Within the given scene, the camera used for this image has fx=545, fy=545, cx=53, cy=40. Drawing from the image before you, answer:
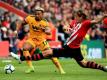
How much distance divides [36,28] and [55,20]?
1480cm

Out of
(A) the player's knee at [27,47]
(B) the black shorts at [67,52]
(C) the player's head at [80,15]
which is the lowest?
(B) the black shorts at [67,52]

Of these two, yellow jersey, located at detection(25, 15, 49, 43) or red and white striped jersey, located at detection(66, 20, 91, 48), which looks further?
yellow jersey, located at detection(25, 15, 49, 43)

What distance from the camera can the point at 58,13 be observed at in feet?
108

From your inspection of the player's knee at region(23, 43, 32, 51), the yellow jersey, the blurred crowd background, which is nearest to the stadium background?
the blurred crowd background

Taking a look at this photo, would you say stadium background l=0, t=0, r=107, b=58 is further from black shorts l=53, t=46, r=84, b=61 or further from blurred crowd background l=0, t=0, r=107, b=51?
black shorts l=53, t=46, r=84, b=61

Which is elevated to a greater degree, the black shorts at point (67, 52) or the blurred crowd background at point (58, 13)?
the blurred crowd background at point (58, 13)

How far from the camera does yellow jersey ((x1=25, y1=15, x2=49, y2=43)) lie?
17.7 meters

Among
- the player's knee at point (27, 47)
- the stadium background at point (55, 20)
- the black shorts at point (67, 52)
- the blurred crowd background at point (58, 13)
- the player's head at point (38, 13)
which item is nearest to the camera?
the black shorts at point (67, 52)

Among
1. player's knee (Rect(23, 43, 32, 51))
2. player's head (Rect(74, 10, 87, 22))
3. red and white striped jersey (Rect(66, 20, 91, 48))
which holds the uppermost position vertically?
player's head (Rect(74, 10, 87, 22))

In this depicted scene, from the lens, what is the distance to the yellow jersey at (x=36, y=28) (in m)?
17.7

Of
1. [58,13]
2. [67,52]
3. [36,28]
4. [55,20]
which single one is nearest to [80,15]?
[67,52]

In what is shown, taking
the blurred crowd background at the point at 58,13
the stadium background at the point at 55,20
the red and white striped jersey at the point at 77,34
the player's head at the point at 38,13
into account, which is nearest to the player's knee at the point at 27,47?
the player's head at the point at 38,13

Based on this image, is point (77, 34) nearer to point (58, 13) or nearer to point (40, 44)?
point (40, 44)

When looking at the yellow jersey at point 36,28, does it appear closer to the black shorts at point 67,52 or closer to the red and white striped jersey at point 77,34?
the red and white striped jersey at point 77,34
